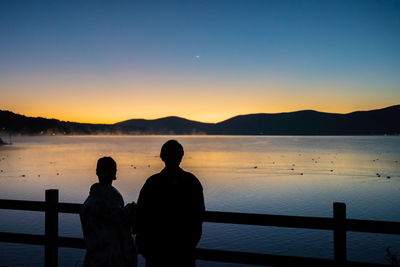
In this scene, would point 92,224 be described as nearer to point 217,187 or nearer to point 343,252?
point 343,252

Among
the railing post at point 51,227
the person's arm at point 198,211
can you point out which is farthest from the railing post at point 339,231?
the railing post at point 51,227

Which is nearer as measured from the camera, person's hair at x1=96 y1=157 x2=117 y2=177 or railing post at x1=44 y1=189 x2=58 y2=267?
person's hair at x1=96 y1=157 x2=117 y2=177

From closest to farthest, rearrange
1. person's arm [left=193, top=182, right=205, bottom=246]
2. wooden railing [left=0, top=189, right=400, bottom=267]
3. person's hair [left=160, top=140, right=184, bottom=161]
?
1. person's hair [left=160, top=140, right=184, bottom=161]
2. person's arm [left=193, top=182, right=205, bottom=246]
3. wooden railing [left=0, top=189, right=400, bottom=267]

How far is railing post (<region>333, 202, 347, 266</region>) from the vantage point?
4.77m

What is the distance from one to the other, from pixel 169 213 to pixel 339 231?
2439 millimetres

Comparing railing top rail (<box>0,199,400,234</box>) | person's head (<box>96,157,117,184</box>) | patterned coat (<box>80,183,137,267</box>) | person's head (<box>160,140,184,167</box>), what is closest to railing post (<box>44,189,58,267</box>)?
patterned coat (<box>80,183,137,267</box>)

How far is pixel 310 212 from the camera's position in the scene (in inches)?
957

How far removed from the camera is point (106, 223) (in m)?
4.06

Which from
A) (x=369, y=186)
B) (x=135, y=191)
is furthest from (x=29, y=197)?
(x=369, y=186)

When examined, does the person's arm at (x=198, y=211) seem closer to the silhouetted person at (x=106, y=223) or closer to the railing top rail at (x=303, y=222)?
the silhouetted person at (x=106, y=223)

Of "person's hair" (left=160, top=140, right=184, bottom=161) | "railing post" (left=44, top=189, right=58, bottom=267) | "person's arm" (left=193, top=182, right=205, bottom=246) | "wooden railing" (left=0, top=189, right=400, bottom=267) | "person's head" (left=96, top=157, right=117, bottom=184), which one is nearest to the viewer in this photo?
"person's hair" (left=160, top=140, right=184, bottom=161)

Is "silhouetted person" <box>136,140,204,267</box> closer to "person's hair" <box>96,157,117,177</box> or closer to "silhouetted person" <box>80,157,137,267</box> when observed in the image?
"silhouetted person" <box>80,157,137,267</box>

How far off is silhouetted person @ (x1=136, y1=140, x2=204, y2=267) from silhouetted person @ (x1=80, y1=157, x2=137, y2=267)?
0.24 meters

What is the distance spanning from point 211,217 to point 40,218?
18201 millimetres
